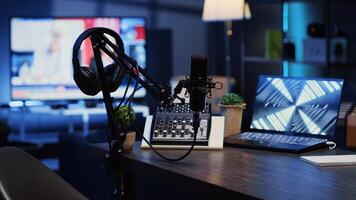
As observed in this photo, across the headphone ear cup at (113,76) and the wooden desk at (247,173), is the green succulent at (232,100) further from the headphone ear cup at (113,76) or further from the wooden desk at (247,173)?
the headphone ear cup at (113,76)

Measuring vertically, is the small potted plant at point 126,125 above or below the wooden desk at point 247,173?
above

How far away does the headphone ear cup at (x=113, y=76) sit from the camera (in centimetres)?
209

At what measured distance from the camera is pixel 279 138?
2449 mm

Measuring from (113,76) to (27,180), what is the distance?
712 millimetres

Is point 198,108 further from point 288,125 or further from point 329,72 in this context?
point 329,72

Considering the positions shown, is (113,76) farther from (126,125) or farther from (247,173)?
(247,173)

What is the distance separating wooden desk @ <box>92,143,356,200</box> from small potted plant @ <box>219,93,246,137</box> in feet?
0.58

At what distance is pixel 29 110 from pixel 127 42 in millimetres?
1058

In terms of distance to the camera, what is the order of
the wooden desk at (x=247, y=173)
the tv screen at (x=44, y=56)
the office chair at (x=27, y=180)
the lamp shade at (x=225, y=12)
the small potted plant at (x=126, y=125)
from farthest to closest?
the tv screen at (x=44, y=56) → the lamp shade at (x=225, y=12) → the small potted plant at (x=126, y=125) → the wooden desk at (x=247, y=173) → the office chair at (x=27, y=180)

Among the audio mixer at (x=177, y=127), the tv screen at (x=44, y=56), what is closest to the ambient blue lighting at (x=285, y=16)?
the tv screen at (x=44, y=56)

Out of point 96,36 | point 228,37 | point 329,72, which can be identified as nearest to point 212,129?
point 96,36

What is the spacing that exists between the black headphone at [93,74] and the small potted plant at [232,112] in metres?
0.61

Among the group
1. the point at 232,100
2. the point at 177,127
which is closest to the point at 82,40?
the point at 177,127

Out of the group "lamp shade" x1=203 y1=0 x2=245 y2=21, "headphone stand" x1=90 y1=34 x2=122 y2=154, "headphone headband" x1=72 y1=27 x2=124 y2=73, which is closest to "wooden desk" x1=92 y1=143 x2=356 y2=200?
"headphone stand" x1=90 y1=34 x2=122 y2=154
